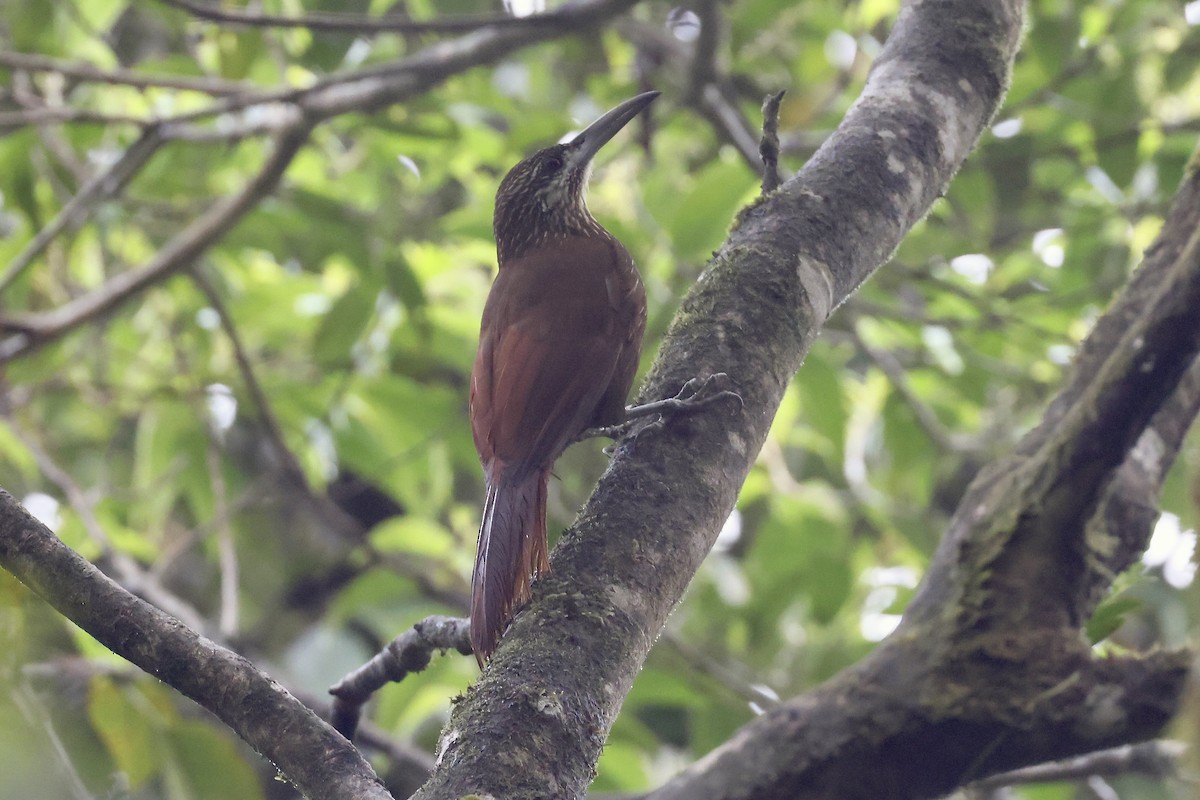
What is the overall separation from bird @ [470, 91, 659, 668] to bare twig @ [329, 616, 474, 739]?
0.42 ft

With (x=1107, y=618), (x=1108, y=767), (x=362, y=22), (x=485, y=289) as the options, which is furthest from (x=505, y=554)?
(x=485, y=289)

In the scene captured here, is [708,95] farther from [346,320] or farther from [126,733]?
[126,733]

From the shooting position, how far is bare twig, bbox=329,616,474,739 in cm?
166

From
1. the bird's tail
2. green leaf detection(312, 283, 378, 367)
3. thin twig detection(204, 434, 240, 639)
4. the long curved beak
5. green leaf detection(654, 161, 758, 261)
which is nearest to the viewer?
the bird's tail

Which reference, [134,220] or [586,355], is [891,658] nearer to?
[586,355]

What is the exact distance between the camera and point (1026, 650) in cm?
184

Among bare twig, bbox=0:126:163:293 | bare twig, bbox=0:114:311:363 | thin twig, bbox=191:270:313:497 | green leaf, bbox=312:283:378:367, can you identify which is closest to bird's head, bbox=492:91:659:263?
green leaf, bbox=312:283:378:367

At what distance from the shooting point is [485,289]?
461 cm

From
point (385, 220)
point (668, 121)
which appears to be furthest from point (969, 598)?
point (668, 121)

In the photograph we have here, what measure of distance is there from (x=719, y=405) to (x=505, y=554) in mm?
427

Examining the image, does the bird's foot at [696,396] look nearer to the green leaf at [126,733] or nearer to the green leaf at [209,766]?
the green leaf at [209,766]

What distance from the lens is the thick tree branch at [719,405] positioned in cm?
126

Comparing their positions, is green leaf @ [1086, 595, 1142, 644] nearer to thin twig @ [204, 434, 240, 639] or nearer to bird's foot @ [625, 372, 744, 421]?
bird's foot @ [625, 372, 744, 421]

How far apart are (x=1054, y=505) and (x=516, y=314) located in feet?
4.23
